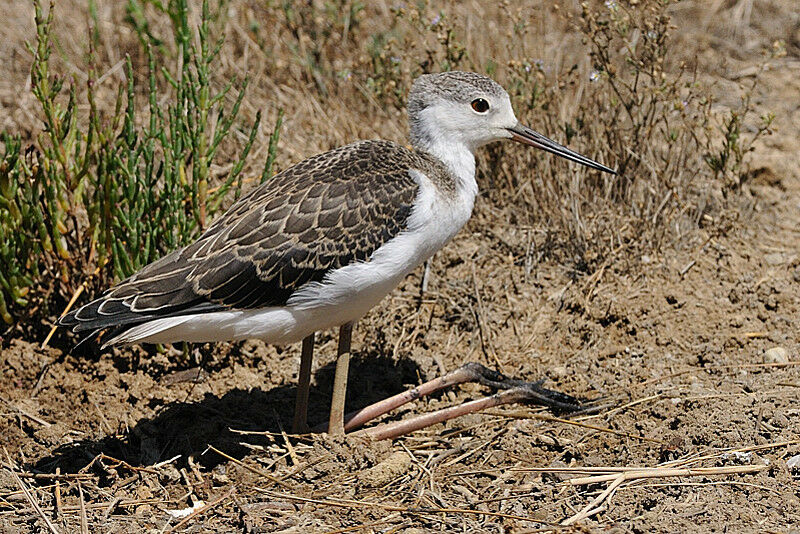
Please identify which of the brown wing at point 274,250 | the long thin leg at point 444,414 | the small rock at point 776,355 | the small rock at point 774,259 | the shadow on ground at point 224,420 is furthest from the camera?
the small rock at point 774,259

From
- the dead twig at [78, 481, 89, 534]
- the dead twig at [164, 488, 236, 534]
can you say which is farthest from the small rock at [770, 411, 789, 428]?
the dead twig at [78, 481, 89, 534]

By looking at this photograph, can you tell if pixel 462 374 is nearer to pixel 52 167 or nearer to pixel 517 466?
pixel 517 466

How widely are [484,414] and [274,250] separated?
4.00 feet

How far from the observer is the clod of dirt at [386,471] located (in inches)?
144

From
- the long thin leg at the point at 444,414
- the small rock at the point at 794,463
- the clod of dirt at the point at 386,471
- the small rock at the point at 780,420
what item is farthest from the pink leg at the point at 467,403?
the small rock at the point at 794,463

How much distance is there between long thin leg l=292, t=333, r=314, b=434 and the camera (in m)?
4.03

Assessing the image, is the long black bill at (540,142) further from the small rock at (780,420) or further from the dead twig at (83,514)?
the dead twig at (83,514)

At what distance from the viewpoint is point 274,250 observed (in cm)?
361

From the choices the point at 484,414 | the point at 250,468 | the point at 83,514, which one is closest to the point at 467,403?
the point at 484,414

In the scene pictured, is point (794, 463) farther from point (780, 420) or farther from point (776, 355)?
point (776, 355)

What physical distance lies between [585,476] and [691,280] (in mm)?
1519

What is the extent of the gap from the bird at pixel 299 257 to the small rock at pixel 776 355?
1528 millimetres

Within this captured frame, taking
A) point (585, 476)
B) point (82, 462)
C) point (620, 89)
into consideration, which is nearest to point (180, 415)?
point (82, 462)

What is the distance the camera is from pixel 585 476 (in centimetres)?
354
